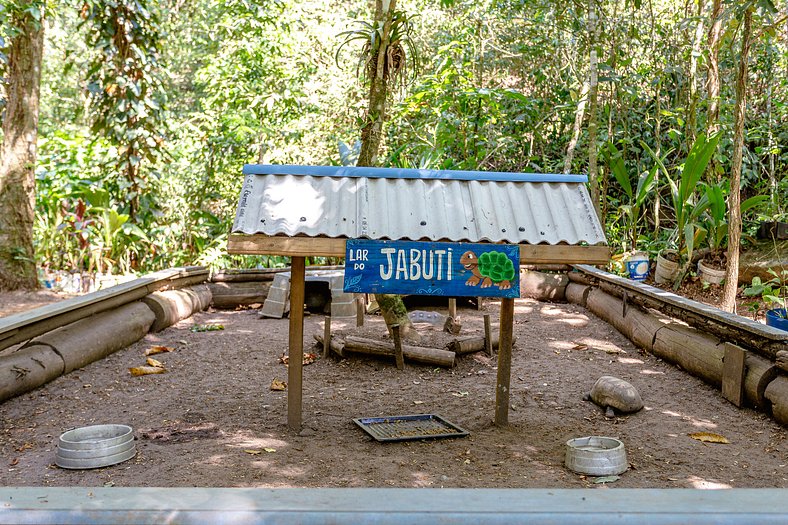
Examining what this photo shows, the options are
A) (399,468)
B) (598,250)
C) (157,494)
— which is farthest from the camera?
(598,250)

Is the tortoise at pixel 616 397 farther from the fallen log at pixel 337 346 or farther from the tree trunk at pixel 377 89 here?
the tree trunk at pixel 377 89

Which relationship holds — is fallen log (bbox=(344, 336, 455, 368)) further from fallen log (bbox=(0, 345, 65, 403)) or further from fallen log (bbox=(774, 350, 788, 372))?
fallen log (bbox=(774, 350, 788, 372))

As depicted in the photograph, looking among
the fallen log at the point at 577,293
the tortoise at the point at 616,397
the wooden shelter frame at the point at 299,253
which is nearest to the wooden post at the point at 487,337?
the tortoise at the point at 616,397

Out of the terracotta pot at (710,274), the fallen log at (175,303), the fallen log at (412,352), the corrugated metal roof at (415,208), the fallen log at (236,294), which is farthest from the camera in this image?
the fallen log at (236,294)

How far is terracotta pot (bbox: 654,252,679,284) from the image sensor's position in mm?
9023

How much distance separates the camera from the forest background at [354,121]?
9426 millimetres

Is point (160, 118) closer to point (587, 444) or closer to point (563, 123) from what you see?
point (563, 123)

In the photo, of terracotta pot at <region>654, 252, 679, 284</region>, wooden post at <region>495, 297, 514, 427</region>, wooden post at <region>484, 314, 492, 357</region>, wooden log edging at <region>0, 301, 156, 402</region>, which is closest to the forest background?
terracotta pot at <region>654, 252, 679, 284</region>

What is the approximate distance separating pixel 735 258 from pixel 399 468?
166 inches

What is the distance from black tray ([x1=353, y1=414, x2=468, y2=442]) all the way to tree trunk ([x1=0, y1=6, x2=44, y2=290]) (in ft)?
19.0

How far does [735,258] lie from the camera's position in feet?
21.3

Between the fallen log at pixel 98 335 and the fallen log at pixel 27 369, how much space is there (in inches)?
4.5

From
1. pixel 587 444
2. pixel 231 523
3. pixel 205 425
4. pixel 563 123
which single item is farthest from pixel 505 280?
pixel 563 123

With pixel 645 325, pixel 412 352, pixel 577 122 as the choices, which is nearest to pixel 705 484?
pixel 412 352
